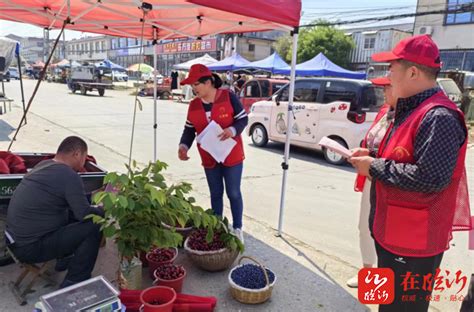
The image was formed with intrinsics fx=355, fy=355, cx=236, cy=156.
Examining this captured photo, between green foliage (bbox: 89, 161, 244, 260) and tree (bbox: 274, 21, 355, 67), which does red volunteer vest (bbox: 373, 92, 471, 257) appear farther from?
tree (bbox: 274, 21, 355, 67)

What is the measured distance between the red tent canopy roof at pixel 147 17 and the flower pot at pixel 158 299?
2.33 metres

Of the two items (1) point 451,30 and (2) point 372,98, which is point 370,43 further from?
(2) point 372,98

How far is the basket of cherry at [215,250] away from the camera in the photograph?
9.77 feet

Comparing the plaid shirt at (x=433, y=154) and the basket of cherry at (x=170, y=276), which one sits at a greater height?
the plaid shirt at (x=433, y=154)

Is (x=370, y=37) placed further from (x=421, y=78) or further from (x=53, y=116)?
(x=421, y=78)

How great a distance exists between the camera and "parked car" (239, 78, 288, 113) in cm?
1379

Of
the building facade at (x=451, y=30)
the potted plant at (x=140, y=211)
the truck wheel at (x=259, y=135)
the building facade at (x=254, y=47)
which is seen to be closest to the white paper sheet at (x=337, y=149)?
the potted plant at (x=140, y=211)

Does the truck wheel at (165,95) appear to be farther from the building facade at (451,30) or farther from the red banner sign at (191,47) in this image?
the building facade at (451,30)

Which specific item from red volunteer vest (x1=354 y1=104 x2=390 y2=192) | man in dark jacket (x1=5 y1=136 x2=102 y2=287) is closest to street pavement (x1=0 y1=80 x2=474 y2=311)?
man in dark jacket (x1=5 y1=136 x2=102 y2=287)

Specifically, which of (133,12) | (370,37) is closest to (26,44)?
(370,37)

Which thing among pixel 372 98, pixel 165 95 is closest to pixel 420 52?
pixel 372 98

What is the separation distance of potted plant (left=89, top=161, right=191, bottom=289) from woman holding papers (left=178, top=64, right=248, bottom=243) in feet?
2.73

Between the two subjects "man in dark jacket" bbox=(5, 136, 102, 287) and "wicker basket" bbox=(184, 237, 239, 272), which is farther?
"wicker basket" bbox=(184, 237, 239, 272)

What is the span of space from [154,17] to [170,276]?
3.70 meters
